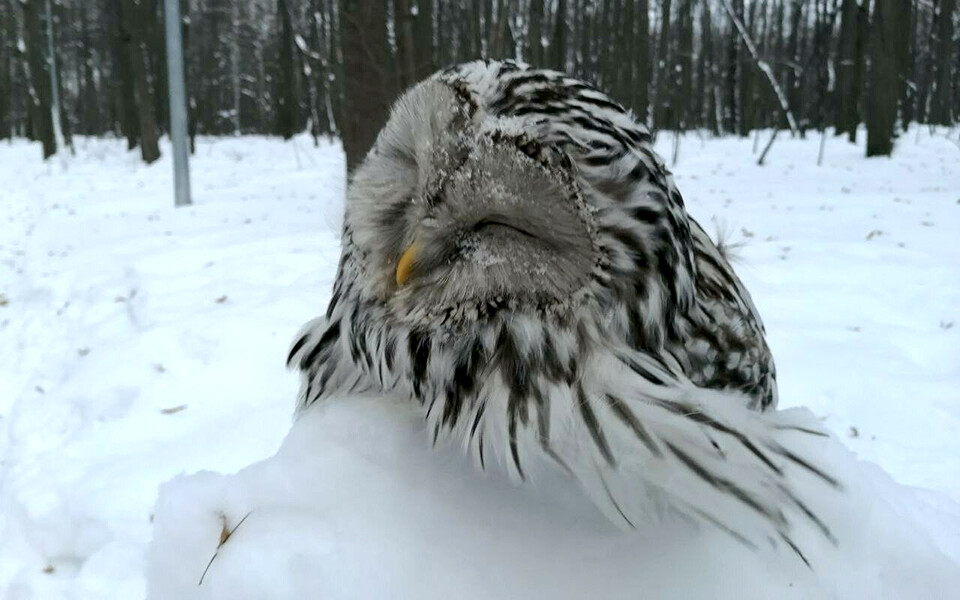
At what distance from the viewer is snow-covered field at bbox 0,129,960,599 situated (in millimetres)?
2506

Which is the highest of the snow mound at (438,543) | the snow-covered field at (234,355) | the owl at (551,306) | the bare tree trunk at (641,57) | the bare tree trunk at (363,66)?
the bare tree trunk at (641,57)

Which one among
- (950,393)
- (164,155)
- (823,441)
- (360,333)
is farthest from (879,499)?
(164,155)

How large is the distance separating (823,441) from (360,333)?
915 mm

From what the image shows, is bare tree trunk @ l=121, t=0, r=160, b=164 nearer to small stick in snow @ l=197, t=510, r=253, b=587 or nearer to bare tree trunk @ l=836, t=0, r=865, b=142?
small stick in snow @ l=197, t=510, r=253, b=587

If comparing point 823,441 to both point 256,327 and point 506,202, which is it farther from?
point 256,327

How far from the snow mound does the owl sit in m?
0.05

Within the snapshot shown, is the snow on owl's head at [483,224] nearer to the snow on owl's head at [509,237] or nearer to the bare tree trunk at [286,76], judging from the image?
the snow on owl's head at [509,237]

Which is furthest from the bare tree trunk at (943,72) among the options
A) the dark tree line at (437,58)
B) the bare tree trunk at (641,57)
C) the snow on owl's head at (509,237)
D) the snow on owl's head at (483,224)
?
the snow on owl's head at (483,224)

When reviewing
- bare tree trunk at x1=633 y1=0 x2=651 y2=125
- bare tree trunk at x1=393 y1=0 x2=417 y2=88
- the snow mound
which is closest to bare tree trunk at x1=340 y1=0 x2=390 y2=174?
bare tree trunk at x1=393 y1=0 x2=417 y2=88

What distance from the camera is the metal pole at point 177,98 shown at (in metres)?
9.33

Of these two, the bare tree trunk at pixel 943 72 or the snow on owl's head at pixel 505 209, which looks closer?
the snow on owl's head at pixel 505 209

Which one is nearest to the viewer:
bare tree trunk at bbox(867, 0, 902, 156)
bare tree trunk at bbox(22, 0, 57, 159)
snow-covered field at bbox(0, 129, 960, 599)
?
snow-covered field at bbox(0, 129, 960, 599)

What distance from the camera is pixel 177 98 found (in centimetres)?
966

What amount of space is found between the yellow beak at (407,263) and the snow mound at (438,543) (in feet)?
0.99
